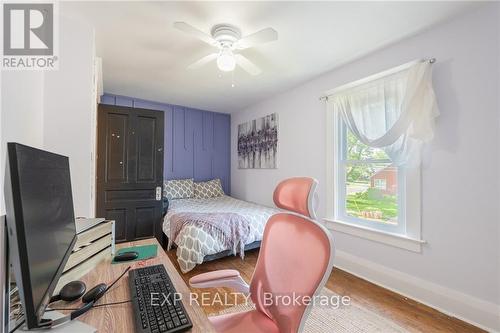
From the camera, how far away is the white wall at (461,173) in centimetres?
159

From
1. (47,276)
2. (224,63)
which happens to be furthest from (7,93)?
(224,63)

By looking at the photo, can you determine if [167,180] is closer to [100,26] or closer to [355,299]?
[100,26]

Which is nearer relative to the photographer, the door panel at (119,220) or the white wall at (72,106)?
the white wall at (72,106)

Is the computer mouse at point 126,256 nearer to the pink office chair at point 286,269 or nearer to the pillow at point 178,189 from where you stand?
the pink office chair at point 286,269

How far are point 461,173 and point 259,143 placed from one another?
2763mm

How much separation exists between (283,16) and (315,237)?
5.51 feet

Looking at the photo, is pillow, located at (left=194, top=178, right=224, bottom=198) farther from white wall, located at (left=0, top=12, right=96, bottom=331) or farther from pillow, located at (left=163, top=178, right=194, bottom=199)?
white wall, located at (left=0, top=12, right=96, bottom=331)

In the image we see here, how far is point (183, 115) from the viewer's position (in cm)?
441

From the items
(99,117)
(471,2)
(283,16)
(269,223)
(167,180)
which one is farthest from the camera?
(167,180)

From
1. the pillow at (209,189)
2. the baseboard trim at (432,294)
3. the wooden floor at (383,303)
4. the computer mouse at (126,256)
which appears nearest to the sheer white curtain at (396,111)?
the baseboard trim at (432,294)

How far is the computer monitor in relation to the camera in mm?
466

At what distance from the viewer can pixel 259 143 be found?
4031 mm

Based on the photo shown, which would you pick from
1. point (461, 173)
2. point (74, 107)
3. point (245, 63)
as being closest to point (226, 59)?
point (245, 63)

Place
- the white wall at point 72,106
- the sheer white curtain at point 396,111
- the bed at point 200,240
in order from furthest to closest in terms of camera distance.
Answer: the bed at point 200,240 < the sheer white curtain at point 396,111 < the white wall at point 72,106
